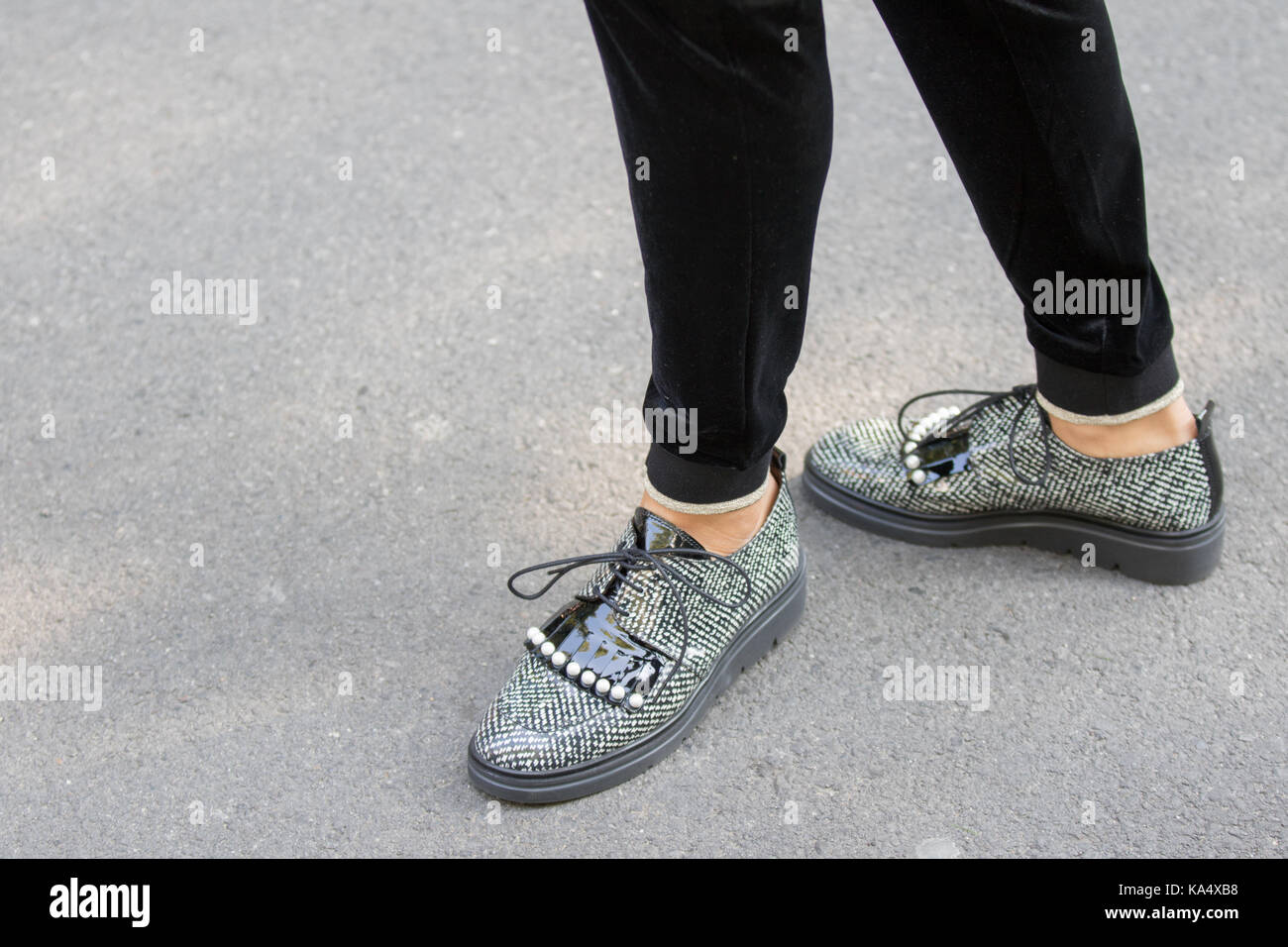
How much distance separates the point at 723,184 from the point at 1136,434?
73 centimetres

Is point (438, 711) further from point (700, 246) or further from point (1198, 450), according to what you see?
point (1198, 450)

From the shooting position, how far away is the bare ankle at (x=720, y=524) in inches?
64.4

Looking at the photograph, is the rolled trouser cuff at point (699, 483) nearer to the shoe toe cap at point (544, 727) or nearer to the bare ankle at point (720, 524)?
the bare ankle at point (720, 524)

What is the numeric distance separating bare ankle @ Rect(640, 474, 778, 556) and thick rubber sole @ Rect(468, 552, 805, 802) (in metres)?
0.09

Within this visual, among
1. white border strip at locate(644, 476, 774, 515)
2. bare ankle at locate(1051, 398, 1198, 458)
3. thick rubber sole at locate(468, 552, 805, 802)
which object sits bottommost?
thick rubber sole at locate(468, 552, 805, 802)

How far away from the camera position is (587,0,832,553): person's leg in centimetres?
123

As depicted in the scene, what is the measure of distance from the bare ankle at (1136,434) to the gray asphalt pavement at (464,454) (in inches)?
7.8

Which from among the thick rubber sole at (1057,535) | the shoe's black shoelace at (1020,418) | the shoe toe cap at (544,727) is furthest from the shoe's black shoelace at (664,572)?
the shoe's black shoelace at (1020,418)

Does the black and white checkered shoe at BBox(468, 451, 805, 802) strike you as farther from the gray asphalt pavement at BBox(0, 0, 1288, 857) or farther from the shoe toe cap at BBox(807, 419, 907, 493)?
the shoe toe cap at BBox(807, 419, 907, 493)

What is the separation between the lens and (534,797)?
1.51 metres

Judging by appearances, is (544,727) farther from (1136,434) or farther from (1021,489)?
(1136,434)

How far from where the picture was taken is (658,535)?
5.33 ft


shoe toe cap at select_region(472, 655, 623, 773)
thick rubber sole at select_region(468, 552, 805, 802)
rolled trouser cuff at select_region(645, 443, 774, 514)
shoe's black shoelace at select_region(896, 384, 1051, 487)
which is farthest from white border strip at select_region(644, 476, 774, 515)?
shoe's black shoelace at select_region(896, 384, 1051, 487)

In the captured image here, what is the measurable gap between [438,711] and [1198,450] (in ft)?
3.46
